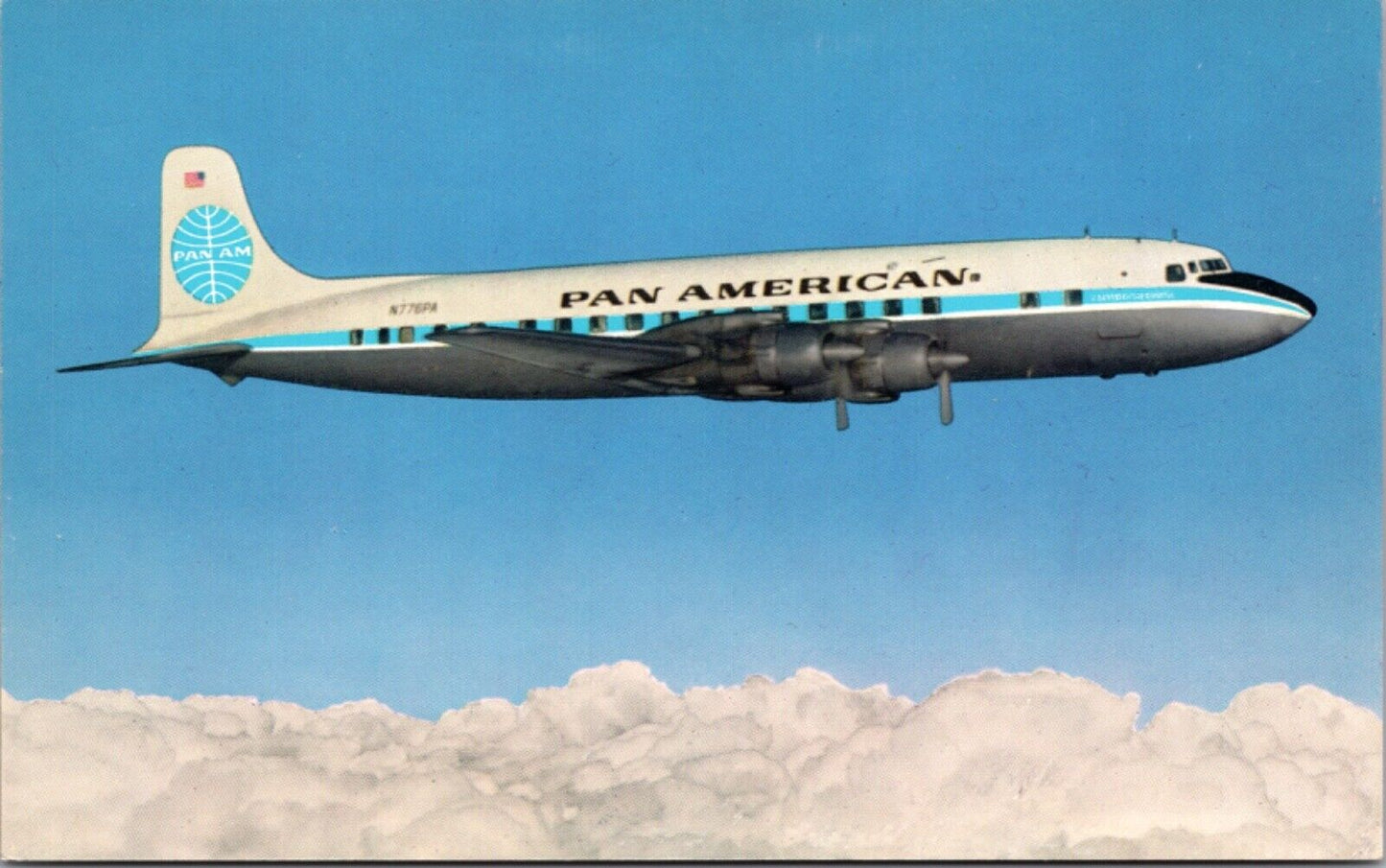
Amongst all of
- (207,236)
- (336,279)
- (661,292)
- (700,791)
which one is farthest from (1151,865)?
(207,236)

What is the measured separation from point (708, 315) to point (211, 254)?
8.88 meters

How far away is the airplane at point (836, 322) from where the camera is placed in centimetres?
2097

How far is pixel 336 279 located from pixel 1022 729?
1266cm

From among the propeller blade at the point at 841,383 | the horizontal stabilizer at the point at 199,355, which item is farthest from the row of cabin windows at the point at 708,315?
the horizontal stabilizer at the point at 199,355

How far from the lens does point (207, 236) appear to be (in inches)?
1024

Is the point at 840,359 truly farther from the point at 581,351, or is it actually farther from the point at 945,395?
the point at 581,351

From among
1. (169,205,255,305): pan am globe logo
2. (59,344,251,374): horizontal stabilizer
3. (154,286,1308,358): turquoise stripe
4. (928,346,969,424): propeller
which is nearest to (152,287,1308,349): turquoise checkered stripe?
(154,286,1308,358): turquoise stripe

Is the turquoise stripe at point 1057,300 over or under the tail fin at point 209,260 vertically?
under

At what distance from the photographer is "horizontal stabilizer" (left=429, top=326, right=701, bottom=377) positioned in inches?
853

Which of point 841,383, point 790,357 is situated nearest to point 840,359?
point 841,383

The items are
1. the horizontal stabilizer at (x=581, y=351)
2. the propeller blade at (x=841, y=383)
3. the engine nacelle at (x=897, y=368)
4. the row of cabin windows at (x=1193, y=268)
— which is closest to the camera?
the engine nacelle at (x=897, y=368)

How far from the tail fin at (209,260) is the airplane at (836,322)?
1.83 m

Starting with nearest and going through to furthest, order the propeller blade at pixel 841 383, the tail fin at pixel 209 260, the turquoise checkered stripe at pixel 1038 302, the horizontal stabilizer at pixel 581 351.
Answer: the propeller blade at pixel 841 383
the turquoise checkered stripe at pixel 1038 302
the horizontal stabilizer at pixel 581 351
the tail fin at pixel 209 260

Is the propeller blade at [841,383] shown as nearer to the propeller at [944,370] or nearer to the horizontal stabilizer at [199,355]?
the propeller at [944,370]
